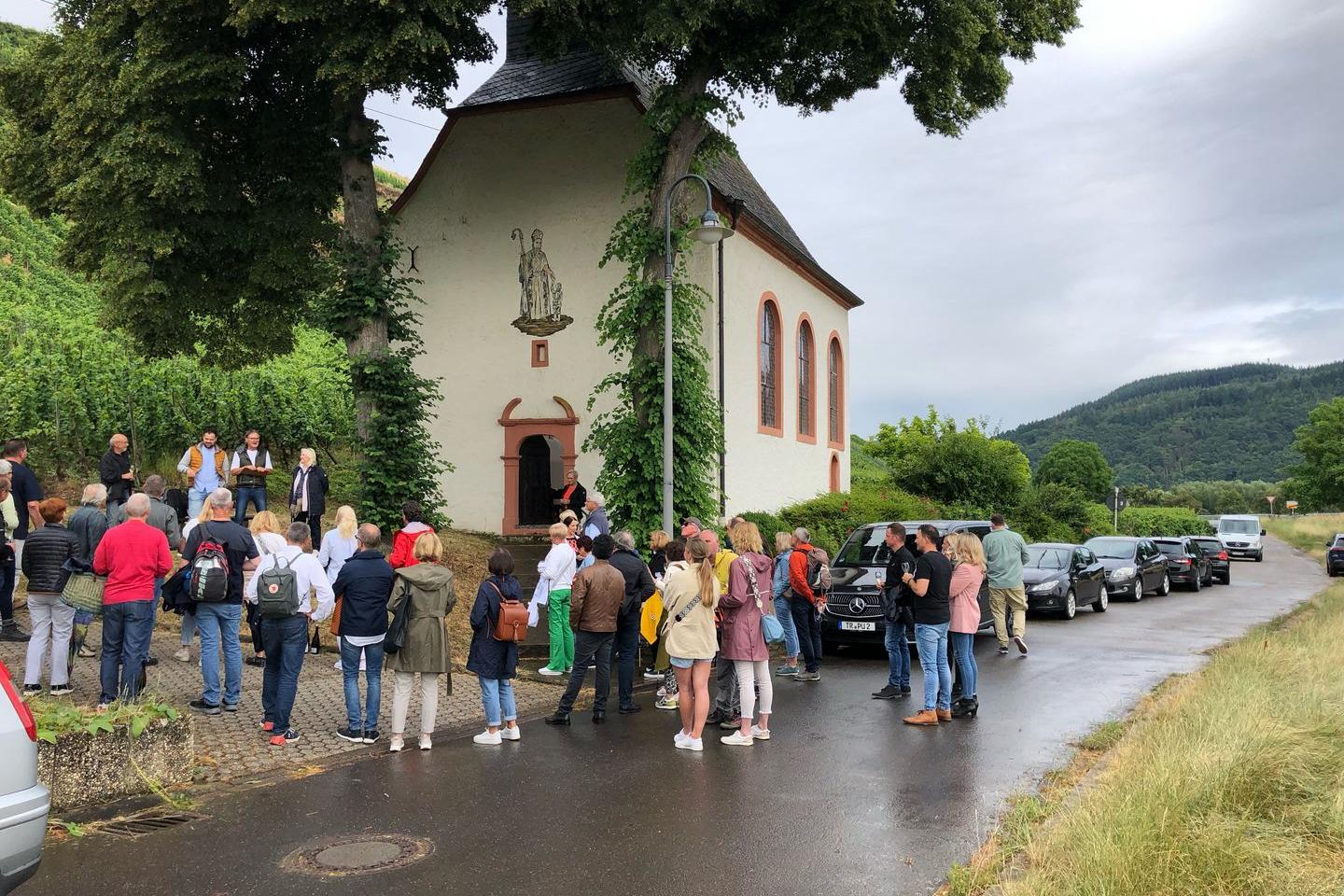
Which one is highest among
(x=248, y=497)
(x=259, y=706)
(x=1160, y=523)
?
(x=248, y=497)

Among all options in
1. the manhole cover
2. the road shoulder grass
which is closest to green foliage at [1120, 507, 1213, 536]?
the road shoulder grass

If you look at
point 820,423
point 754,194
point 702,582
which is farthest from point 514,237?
point 702,582

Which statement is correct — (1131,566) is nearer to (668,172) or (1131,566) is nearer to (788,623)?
(668,172)

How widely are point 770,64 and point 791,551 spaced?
9713mm

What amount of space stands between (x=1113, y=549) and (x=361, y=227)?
61.1 ft

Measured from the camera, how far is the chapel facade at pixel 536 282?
20500mm

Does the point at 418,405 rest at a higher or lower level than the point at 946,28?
lower

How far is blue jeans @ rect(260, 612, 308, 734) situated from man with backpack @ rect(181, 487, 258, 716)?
0.71 meters

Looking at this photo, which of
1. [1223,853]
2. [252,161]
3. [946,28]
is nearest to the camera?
[1223,853]

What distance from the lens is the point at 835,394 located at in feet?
95.0

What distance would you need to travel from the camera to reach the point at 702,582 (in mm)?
8281

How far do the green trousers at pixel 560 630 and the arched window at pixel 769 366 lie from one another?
11976 mm

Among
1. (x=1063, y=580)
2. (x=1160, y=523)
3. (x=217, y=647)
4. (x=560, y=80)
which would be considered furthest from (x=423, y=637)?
(x=1160, y=523)

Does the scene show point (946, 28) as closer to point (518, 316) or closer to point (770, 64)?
point (770, 64)
